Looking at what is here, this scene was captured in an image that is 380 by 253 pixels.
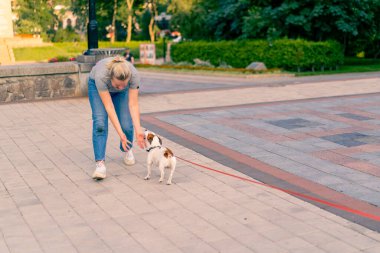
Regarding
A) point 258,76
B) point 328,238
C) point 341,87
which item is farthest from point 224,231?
point 258,76

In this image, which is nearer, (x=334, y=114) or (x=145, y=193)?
(x=145, y=193)

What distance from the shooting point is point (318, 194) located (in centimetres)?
625

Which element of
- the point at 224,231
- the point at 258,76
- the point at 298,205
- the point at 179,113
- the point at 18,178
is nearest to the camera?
the point at 224,231

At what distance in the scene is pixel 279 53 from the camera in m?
26.0

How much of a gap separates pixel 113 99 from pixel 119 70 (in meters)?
1.09

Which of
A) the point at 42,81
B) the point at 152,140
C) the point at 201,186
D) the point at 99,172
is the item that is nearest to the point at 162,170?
the point at 152,140

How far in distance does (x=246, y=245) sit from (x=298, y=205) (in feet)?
4.35

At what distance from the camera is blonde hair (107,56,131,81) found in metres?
5.96

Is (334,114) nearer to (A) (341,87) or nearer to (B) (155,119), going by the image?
(B) (155,119)

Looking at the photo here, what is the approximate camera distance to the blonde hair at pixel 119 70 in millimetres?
5965

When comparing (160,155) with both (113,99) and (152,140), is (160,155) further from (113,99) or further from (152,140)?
(113,99)

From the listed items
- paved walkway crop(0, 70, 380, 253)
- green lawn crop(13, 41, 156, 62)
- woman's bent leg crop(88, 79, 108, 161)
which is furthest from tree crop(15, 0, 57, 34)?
woman's bent leg crop(88, 79, 108, 161)

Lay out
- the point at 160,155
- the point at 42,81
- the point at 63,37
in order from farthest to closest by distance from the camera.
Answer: the point at 63,37
the point at 42,81
the point at 160,155

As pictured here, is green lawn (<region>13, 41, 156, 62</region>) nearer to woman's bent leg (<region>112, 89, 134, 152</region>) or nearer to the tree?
the tree
